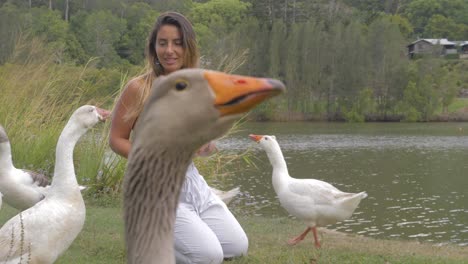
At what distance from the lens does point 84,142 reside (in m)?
11.4

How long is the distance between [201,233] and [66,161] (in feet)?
4.53

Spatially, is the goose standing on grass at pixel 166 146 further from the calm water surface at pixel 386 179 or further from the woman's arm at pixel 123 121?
the calm water surface at pixel 386 179

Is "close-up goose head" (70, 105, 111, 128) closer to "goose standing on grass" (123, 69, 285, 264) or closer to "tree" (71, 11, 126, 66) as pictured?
"goose standing on grass" (123, 69, 285, 264)

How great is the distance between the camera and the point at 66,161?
16.9 feet

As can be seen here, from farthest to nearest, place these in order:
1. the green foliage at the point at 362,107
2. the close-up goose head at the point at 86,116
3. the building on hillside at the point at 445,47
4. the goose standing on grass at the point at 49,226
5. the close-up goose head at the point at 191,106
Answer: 1. the building on hillside at the point at 445,47
2. the green foliage at the point at 362,107
3. the close-up goose head at the point at 86,116
4. the goose standing on grass at the point at 49,226
5. the close-up goose head at the point at 191,106

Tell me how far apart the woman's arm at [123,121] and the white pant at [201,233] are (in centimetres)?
67

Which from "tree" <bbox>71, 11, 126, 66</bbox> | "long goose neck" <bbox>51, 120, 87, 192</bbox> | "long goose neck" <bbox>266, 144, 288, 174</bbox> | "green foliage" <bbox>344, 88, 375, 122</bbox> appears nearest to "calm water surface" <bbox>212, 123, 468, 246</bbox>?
"long goose neck" <bbox>266, 144, 288, 174</bbox>

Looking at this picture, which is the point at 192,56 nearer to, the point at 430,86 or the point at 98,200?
the point at 98,200

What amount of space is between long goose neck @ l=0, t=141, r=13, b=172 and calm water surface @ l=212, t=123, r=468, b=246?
18.1ft

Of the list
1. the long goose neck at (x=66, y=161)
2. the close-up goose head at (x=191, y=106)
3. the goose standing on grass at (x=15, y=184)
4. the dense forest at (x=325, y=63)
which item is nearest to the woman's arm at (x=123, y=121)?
the long goose neck at (x=66, y=161)

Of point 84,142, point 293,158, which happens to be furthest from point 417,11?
point 84,142

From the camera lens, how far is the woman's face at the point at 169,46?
443 cm

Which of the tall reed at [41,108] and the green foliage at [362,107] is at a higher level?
the tall reed at [41,108]

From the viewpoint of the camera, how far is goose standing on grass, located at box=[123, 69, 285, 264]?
198 cm
